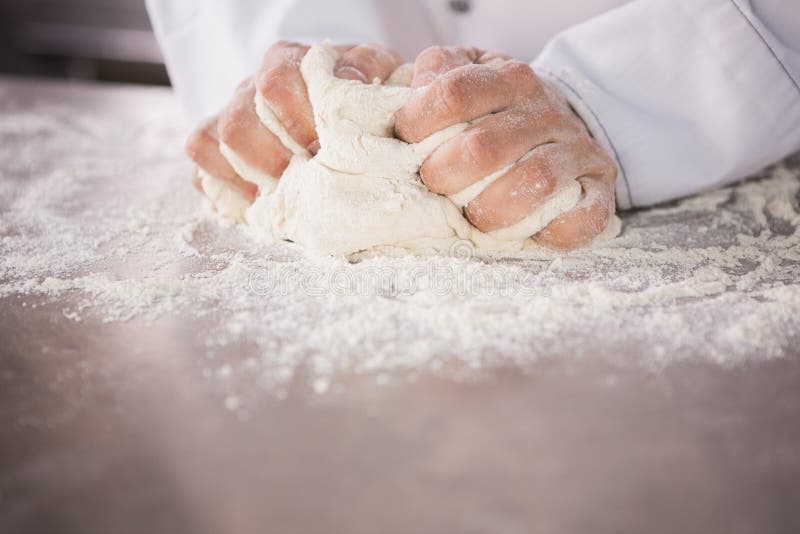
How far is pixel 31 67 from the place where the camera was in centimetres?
288

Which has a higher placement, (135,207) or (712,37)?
(712,37)

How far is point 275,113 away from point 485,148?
23 cm

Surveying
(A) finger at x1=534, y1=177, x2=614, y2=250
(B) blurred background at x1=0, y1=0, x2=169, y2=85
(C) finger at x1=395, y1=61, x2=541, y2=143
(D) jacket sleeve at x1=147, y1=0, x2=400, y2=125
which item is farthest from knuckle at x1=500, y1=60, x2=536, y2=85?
(B) blurred background at x1=0, y1=0, x2=169, y2=85

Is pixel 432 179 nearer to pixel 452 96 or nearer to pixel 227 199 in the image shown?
pixel 452 96

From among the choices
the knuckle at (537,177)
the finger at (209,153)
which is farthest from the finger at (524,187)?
the finger at (209,153)

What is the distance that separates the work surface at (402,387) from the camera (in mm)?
295

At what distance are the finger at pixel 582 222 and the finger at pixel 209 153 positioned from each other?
32 centimetres

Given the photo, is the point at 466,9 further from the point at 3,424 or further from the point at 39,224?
the point at 3,424

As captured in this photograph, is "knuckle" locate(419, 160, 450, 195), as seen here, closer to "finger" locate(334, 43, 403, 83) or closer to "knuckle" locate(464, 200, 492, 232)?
"knuckle" locate(464, 200, 492, 232)

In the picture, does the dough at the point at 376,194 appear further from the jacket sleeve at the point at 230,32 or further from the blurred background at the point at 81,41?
the blurred background at the point at 81,41

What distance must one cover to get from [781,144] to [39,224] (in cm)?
83

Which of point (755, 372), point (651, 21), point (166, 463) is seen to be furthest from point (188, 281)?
point (651, 21)

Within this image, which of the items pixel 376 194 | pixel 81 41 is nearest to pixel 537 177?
pixel 376 194

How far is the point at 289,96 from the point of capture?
0.62m
